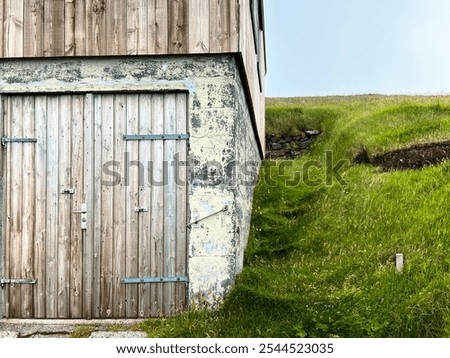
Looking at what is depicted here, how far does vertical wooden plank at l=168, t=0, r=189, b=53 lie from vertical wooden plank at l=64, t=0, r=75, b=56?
1276 mm

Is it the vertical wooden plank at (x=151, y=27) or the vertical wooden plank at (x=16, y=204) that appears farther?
the vertical wooden plank at (x=16, y=204)

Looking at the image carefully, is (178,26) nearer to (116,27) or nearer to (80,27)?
(116,27)

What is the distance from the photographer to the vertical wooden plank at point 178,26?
6773 millimetres

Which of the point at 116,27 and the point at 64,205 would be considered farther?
the point at 64,205

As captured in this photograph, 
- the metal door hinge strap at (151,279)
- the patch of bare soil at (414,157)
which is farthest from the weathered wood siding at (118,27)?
the patch of bare soil at (414,157)

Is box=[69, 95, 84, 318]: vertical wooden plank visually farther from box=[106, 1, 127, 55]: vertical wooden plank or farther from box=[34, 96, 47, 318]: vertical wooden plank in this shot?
box=[106, 1, 127, 55]: vertical wooden plank

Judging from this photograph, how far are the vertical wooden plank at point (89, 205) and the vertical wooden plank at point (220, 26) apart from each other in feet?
5.83

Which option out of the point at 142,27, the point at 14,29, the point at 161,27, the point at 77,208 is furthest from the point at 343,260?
the point at 14,29

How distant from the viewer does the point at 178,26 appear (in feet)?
22.3

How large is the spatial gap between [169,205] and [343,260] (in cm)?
263

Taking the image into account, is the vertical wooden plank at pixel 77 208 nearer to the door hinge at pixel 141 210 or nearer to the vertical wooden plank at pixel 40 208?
the vertical wooden plank at pixel 40 208

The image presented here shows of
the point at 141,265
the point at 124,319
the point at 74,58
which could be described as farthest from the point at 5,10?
the point at 124,319

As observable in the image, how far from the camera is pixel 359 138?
15367 millimetres

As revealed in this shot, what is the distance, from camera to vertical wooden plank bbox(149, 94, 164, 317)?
6.85 metres
